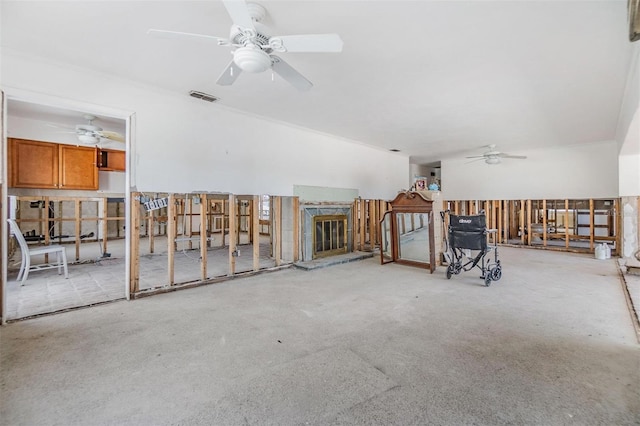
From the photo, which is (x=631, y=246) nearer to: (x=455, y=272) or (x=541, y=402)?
(x=455, y=272)

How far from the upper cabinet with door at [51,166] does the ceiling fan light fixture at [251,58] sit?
19.1 feet

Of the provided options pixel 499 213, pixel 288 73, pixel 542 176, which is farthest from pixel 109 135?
pixel 542 176

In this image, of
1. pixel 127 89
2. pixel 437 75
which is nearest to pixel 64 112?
pixel 127 89

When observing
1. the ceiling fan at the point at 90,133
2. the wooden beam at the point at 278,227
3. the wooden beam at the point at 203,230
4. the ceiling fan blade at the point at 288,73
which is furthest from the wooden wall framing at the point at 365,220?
the ceiling fan at the point at 90,133

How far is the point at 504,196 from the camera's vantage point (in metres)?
8.79

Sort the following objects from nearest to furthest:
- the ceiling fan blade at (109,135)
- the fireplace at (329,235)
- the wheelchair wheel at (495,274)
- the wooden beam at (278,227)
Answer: the wheelchair wheel at (495,274)
the ceiling fan blade at (109,135)
the wooden beam at (278,227)
the fireplace at (329,235)

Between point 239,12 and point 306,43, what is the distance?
0.52 m

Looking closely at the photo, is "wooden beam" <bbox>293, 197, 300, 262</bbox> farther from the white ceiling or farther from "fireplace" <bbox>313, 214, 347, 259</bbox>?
the white ceiling

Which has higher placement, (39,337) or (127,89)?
(127,89)

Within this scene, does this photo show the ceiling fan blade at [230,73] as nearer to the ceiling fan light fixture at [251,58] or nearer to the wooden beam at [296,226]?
the ceiling fan light fixture at [251,58]

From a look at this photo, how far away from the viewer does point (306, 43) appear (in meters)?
2.26

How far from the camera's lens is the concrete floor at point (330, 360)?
169 cm

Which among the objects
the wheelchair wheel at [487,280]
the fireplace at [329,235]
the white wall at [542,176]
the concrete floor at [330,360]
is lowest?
the concrete floor at [330,360]

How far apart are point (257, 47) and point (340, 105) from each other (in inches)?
99.6
